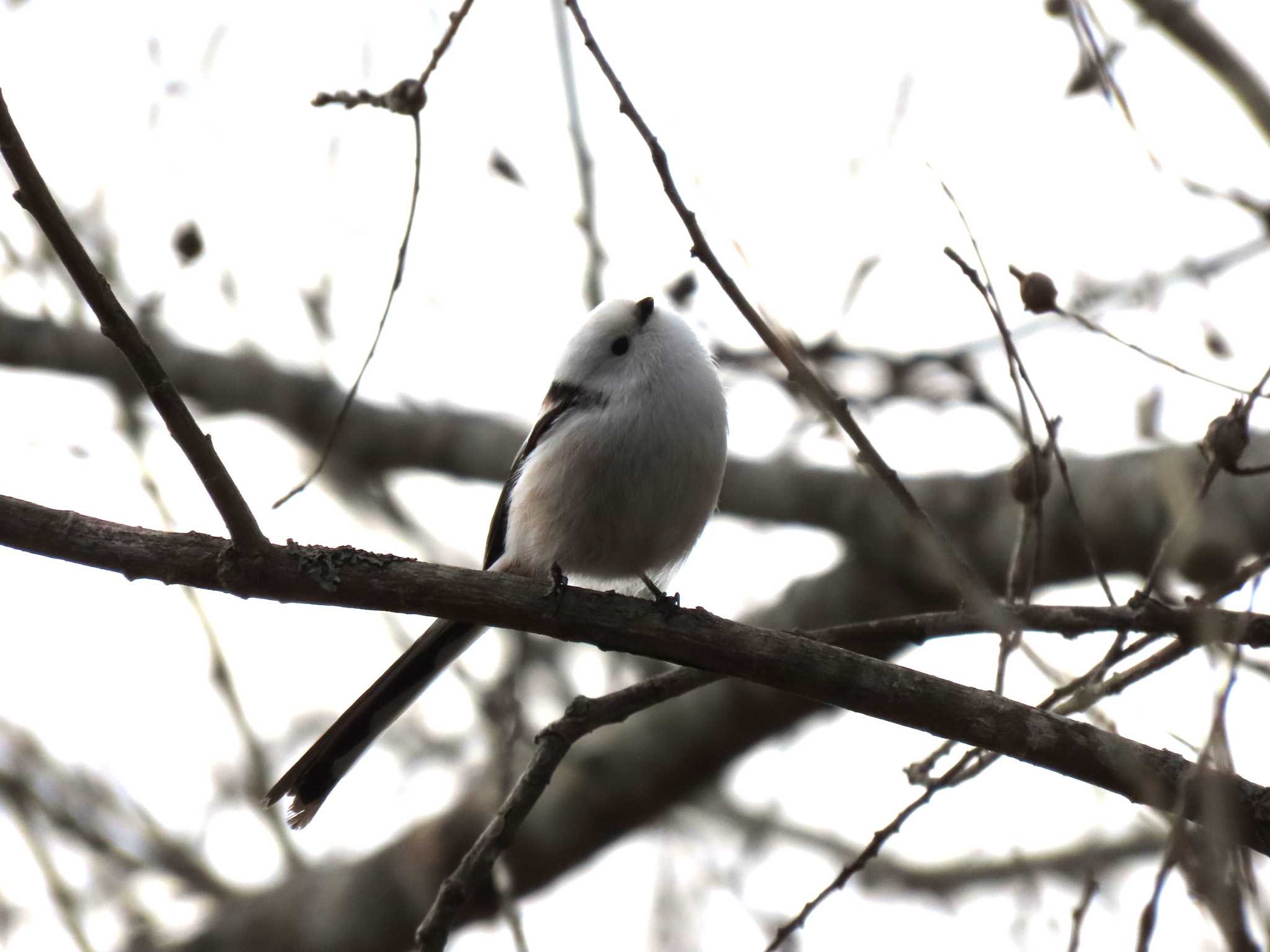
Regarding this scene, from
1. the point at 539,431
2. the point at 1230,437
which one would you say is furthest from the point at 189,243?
the point at 1230,437

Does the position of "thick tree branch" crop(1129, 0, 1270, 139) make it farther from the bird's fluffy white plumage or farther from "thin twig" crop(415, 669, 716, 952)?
"thin twig" crop(415, 669, 716, 952)

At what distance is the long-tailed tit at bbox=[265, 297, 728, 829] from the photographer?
3607mm

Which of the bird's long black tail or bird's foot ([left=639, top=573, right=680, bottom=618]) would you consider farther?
the bird's long black tail

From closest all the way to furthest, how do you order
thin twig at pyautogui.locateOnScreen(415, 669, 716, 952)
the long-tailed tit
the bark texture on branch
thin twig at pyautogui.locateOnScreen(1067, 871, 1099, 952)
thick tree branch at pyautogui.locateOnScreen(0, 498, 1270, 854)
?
thin twig at pyautogui.locateOnScreen(1067, 871, 1099, 952) → thick tree branch at pyautogui.locateOnScreen(0, 498, 1270, 854) → thin twig at pyautogui.locateOnScreen(415, 669, 716, 952) → the long-tailed tit → the bark texture on branch

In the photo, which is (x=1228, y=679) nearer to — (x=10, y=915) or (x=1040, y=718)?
(x=1040, y=718)

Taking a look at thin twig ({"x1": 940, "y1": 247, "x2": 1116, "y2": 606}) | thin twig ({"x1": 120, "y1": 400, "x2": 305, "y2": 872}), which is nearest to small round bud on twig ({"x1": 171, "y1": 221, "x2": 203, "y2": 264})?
thin twig ({"x1": 120, "y1": 400, "x2": 305, "y2": 872})

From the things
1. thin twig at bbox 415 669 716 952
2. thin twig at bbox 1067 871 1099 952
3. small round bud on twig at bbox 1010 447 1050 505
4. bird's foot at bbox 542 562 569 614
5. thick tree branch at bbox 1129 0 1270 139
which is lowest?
thin twig at bbox 1067 871 1099 952

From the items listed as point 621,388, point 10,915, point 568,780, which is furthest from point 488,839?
point 10,915

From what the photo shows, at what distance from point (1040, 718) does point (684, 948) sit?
4628 millimetres

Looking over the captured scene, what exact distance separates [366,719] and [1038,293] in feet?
7.11

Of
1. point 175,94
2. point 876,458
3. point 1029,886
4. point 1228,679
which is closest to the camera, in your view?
point 1228,679

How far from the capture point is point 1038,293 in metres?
2.64

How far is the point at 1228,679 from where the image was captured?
161 cm

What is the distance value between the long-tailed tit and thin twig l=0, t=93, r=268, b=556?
3.63ft
